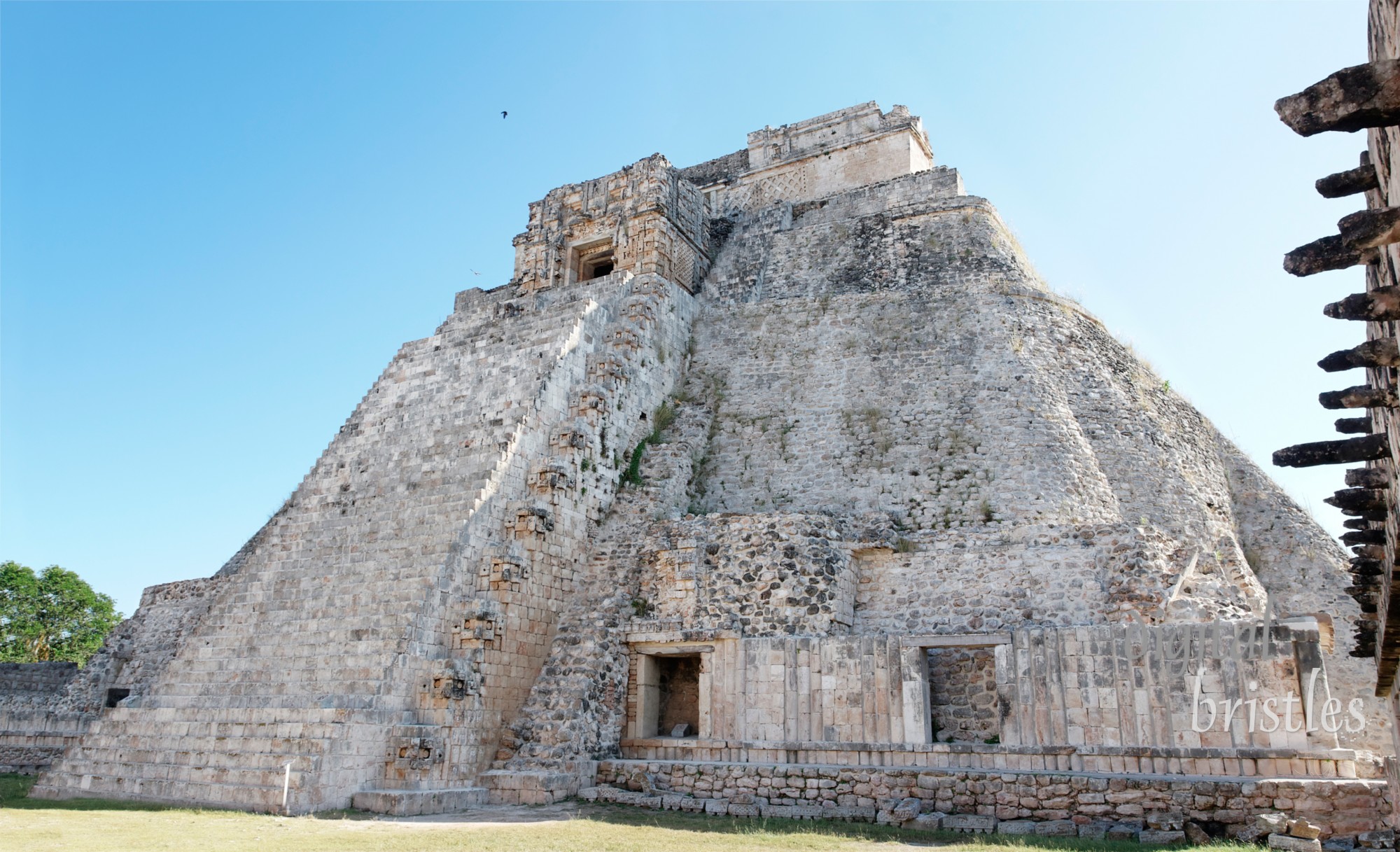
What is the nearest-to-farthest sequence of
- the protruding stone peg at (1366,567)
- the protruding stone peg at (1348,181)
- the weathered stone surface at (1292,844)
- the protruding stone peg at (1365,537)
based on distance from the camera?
the protruding stone peg at (1348,181), the protruding stone peg at (1365,537), the protruding stone peg at (1366,567), the weathered stone surface at (1292,844)

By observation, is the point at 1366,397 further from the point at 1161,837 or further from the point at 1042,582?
the point at 1042,582

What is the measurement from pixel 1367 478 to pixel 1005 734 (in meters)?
6.46

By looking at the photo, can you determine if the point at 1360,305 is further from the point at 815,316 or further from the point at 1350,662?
the point at 815,316

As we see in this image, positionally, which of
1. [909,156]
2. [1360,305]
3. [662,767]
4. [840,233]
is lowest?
[662,767]

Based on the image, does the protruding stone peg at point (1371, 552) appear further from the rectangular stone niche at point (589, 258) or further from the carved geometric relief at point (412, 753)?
the rectangular stone niche at point (589, 258)

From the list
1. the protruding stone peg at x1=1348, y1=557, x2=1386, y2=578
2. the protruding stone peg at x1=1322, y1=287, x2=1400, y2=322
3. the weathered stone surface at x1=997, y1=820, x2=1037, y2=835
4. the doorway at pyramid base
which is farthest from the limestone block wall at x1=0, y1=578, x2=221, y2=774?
the protruding stone peg at x1=1322, y1=287, x2=1400, y2=322

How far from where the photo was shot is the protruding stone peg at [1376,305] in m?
3.00

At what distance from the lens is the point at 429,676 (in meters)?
11.6

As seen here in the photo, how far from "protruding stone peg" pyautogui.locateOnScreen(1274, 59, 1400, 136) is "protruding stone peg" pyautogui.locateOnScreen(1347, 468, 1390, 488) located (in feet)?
7.67

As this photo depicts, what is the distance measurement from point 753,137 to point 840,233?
6.77m

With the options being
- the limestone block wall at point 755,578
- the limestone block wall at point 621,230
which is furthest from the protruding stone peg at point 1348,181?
the limestone block wall at point 621,230

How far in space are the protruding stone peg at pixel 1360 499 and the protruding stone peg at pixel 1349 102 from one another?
2.67 meters

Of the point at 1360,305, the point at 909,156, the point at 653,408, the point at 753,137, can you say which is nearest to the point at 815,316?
the point at 653,408

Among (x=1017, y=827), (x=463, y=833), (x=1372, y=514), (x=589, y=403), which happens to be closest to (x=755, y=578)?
(x=589, y=403)
